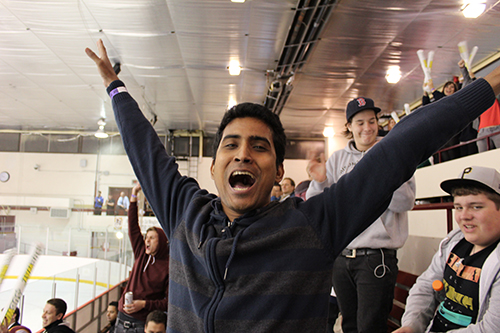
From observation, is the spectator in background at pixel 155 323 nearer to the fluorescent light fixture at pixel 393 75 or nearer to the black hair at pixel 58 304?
the black hair at pixel 58 304

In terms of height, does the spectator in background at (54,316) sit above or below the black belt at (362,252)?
below

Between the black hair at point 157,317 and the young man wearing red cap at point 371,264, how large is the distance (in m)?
1.91

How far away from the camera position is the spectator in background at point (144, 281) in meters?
3.58

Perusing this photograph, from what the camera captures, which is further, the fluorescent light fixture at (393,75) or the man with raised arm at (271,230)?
the fluorescent light fixture at (393,75)

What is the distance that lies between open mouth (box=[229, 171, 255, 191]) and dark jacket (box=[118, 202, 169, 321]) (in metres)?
2.95

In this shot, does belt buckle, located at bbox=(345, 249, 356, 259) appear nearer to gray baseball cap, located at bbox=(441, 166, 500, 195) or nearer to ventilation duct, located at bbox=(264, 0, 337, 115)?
gray baseball cap, located at bbox=(441, 166, 500, 195)

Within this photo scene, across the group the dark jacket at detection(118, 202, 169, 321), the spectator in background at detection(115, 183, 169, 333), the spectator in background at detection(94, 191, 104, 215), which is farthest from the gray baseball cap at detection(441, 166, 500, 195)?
the spectator in background at detection(94, 191, 104, 215)

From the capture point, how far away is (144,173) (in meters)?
1.15

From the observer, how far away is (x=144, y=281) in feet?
12.3

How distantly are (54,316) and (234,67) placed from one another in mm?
5541

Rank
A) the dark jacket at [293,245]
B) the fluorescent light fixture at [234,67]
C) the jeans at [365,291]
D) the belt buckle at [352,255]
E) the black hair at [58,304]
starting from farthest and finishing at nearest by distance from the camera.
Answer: the fluorescent light fixture at [234,67] < the black hair at [58,304] < the belt buckle at [352,255] < the jeans at [365,291] < the dark jacket at [293,245]

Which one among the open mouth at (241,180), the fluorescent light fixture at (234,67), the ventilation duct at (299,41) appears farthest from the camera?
the fluorescent light fixture at (234,67)

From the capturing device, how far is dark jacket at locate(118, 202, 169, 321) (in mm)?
3596

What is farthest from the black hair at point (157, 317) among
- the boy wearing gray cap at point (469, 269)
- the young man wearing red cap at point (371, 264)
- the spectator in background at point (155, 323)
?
the boy wearing gray cap at point (469, 269)
